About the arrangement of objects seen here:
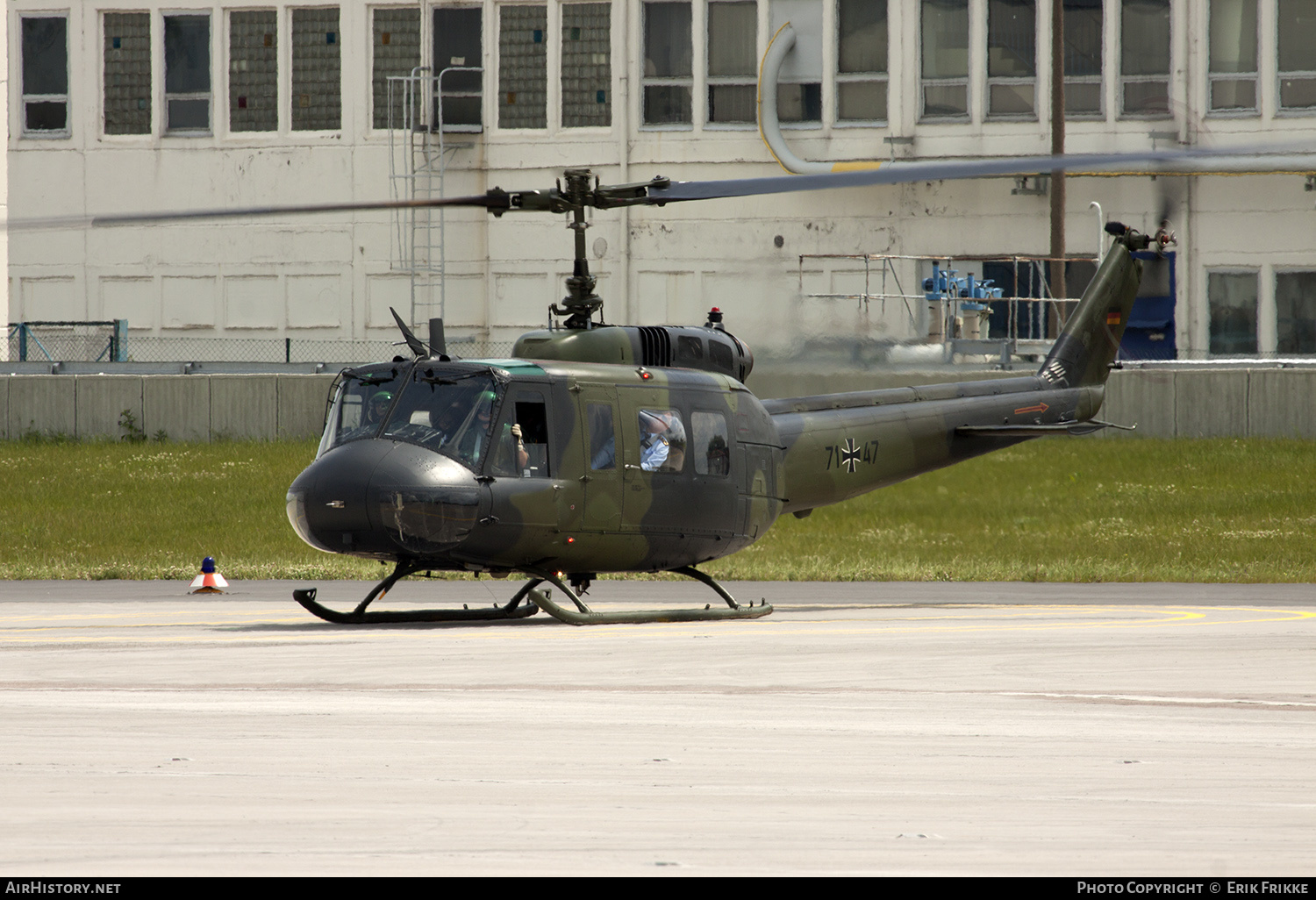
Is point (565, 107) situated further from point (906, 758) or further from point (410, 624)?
point (906, 758)

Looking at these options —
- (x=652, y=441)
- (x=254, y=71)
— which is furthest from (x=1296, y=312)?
(x=652, y=441)

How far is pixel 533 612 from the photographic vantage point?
14031 mm

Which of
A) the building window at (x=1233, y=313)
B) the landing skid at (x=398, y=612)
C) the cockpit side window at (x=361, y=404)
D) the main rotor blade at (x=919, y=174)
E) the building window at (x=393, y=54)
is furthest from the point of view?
the building window at (x=393, y=54)

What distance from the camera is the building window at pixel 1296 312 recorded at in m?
35.7

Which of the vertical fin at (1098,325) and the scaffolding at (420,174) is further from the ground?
the scaffolding at (420,174)

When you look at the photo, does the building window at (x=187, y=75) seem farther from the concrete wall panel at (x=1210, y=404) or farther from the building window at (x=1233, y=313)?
the building window at (x=1233, y=313)

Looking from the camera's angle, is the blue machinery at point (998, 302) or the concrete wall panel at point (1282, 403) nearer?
the concrete wall panel at point (1282, 403)

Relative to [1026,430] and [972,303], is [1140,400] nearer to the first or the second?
[972,303]

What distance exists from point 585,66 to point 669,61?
1.94 meters

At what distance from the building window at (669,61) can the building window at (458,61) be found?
13.1ft

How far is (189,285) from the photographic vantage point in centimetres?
3822

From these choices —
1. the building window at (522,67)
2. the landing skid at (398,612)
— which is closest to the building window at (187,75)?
the building window at (522,67)

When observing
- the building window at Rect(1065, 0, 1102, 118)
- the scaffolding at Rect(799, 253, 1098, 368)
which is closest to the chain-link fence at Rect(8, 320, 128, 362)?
the scaffolding at Rect(799, 253, 1098, 368)

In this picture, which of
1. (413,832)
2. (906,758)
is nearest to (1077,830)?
(906,758)
